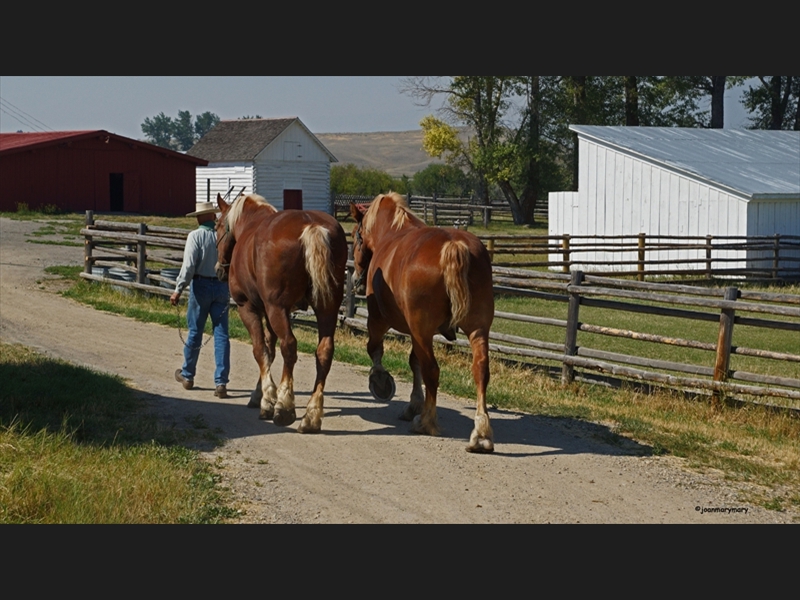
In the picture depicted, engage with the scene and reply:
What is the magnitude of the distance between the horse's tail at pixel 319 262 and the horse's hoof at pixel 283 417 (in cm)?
102

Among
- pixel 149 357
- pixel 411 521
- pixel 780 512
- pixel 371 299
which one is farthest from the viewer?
pixel 149 357

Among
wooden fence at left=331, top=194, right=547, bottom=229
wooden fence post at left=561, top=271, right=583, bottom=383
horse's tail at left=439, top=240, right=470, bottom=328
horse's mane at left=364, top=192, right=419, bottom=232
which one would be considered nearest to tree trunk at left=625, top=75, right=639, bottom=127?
wooden fence at left=331, top=194, right=547, bottom=229

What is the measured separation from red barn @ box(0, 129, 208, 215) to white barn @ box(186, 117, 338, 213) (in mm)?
2320

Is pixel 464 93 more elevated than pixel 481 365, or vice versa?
pixel 464 93

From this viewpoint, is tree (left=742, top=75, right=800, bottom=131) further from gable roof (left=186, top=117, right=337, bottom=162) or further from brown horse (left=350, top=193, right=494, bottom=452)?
brown horse (left=350, top=193, right=494, bottom=452)

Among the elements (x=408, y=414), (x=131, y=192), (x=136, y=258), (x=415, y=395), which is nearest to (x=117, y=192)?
(x=131, y=192)

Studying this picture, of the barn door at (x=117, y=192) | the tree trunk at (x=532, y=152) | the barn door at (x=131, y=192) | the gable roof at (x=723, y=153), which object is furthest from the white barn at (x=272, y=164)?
the gable roof at (x=723, y=153)

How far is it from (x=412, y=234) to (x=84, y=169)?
39660mm

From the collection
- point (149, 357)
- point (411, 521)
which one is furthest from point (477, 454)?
point (149, 357)

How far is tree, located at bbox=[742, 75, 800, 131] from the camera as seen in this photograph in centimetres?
6044

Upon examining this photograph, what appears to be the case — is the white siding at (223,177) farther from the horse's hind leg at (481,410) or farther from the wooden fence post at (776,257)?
the horse's hind leg at (481,410)

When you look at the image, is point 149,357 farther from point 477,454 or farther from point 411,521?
point 411,521

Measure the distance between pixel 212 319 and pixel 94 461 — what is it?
3289 millimetres

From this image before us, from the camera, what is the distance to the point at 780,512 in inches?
275
